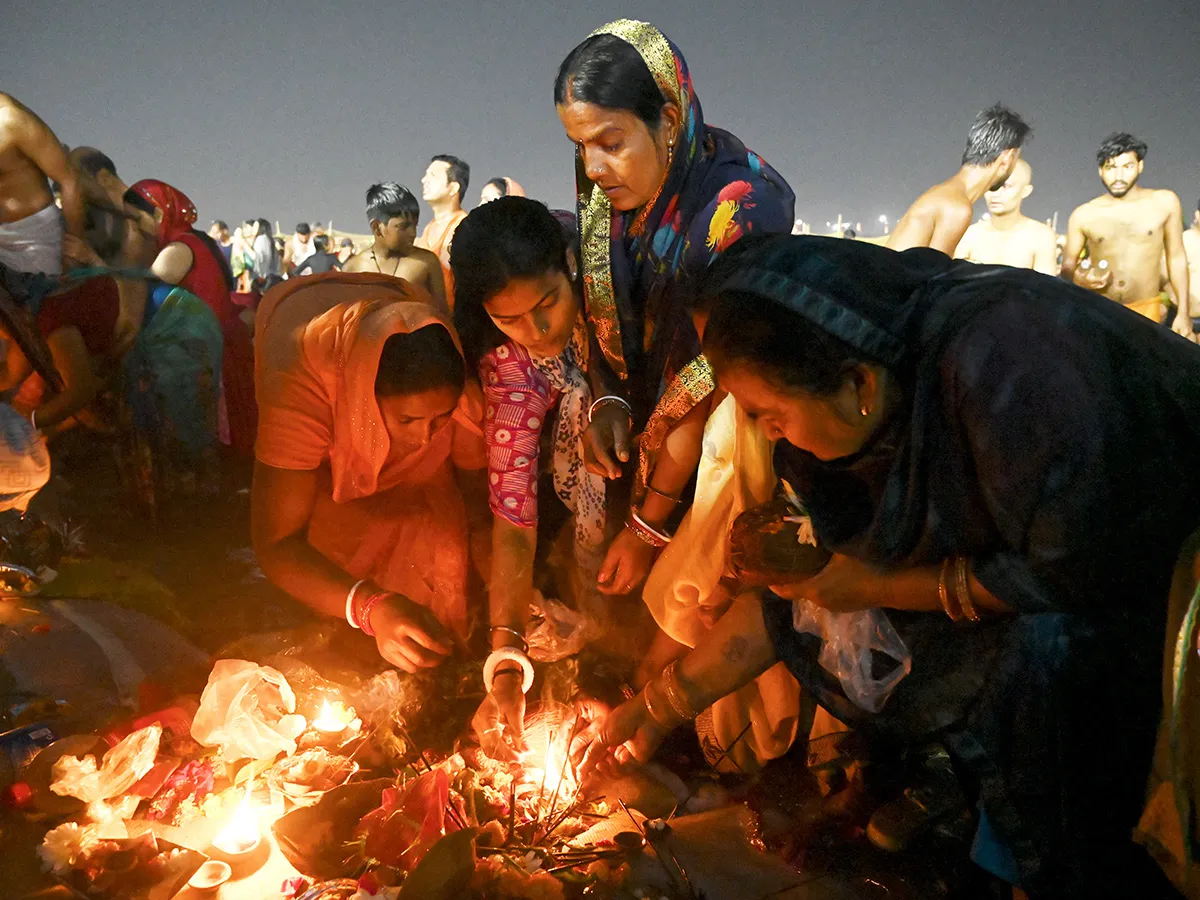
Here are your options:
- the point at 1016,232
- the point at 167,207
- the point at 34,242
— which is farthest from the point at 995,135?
the point at 34,242

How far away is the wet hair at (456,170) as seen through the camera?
22.2ft

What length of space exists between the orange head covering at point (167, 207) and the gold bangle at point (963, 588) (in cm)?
520

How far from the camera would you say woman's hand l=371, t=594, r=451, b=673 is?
2727 millimetres

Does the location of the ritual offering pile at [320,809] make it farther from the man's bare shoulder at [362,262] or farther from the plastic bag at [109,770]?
the man's bare shoulder at [362,262]

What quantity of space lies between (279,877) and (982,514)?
209cm

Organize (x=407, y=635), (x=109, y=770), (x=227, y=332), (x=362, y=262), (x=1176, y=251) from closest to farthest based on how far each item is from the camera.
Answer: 1. (x=109, y=770)
2. (x=407, y=635)
3. (x=227, y=332)
4. (x=362, y=262)
5. (x=1176, y=251)

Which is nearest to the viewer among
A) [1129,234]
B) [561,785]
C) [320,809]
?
[320,809]

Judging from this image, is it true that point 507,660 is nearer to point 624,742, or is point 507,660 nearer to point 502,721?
point 502,721

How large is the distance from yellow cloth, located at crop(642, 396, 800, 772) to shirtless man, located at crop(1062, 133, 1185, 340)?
6.46 m

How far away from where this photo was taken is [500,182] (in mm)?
8586

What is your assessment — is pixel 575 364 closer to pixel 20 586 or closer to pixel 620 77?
pixel 620 77

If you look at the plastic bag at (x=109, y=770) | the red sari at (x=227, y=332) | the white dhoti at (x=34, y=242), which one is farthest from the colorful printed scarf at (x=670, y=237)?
the white dhoti at (x=34, y=242)

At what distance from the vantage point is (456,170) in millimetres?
6805

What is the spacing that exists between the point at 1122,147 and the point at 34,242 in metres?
8.67
